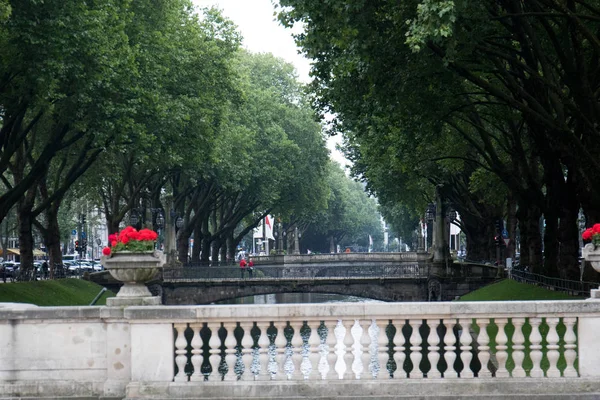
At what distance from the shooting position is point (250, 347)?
13820 millimetres

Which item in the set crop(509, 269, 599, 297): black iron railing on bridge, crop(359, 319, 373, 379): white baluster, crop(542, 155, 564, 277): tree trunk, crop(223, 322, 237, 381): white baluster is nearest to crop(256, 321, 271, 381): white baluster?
crop(223, 322, 237, 381): white baluster

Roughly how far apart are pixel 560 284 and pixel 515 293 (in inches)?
211

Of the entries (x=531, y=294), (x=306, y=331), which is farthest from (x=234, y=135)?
(x=531, y=294)

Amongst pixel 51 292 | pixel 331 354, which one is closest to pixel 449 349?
pixel 331 354

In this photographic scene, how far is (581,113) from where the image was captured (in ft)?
93.6

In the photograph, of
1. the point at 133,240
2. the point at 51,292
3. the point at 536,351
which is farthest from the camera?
the point at 51,292

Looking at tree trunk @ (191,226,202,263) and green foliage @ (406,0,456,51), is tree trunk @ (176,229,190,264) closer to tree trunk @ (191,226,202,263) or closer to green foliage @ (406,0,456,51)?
tree trunk @ (191,226,202,263)

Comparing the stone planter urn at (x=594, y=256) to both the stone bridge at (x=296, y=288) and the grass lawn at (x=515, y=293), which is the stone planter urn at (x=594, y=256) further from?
the stone bridge at (x=296, y=288)

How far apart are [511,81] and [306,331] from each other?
76.6 ft

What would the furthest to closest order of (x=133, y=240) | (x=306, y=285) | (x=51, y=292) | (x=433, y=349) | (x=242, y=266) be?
(x=242, y=266) < (x=306, y=285) < (x=51, y=292) < (x=133, y=240) < (x=433, y=349)

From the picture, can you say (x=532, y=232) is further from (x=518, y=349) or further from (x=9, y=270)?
(x=9, y=270)

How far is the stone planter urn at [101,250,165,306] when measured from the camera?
1373 centimetres

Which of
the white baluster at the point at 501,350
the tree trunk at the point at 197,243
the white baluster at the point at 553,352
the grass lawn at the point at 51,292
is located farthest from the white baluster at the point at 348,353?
the tree trunk at the point at 197,243

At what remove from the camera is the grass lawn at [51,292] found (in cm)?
4328
